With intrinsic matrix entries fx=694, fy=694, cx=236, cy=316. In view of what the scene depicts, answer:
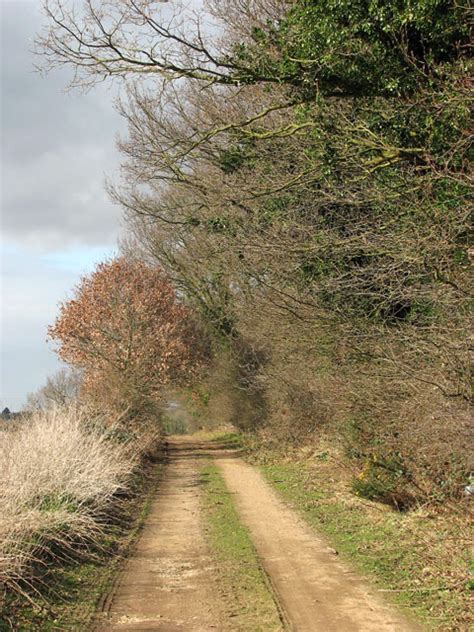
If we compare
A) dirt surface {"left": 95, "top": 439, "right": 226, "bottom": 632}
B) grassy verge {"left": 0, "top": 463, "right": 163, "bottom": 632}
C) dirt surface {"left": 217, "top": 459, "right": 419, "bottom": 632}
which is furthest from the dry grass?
dirt surface {"left": 217, "top": 459, "right": 419, "bottom": 632}

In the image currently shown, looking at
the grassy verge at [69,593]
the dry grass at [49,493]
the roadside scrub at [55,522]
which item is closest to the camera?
the grassy verge at [69,593]

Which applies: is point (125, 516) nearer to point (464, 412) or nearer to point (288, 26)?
point (464, 412)

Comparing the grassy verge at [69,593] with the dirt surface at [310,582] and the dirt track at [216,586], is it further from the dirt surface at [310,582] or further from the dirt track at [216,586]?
the dirt surface at [310,582]

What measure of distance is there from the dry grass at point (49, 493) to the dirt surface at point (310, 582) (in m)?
2.46

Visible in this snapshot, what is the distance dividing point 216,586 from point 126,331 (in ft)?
53.0

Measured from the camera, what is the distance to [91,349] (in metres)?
23.3

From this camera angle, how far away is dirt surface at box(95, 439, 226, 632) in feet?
20.9

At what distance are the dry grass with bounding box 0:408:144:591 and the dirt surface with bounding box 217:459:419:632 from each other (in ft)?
8.07

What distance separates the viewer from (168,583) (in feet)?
25.4

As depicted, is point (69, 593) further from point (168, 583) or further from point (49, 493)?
point (49, 493)

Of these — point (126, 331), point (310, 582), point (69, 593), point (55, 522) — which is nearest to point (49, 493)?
point (55, 522)

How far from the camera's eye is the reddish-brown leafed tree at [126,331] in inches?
902

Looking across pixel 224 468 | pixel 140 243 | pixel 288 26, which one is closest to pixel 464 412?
pixel 288 26

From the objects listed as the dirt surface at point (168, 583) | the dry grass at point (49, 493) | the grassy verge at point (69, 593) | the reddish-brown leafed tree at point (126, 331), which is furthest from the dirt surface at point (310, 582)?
the reddish-brown leafed tree at point (126, 331)
